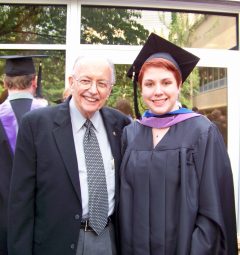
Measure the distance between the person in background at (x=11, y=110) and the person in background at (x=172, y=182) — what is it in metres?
1.00

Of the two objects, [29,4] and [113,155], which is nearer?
[113,155]

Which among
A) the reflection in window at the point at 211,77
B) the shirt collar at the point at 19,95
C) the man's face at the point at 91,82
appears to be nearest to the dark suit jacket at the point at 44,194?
the man's face at the point at 91,82

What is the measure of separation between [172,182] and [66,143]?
2.13 feet

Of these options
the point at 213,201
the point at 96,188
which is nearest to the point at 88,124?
the point at 96,188

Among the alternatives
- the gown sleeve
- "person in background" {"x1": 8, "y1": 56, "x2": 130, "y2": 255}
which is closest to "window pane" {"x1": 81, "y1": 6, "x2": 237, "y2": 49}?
"person in background" {"x1": 8, "y1": 56, "x2": 130, "y2": 255}

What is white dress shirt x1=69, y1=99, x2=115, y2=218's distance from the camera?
238 centimetres

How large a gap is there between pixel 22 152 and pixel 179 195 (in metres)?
0.92

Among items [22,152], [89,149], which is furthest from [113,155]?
[22,152]

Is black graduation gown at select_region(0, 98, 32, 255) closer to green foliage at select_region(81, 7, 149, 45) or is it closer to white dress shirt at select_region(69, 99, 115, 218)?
white dress shirt at select_region(69, 99, 115, 218)

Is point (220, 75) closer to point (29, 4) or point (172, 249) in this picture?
point (29, 4)

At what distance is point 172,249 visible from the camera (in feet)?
7.57

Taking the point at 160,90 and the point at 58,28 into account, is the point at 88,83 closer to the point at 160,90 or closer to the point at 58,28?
the point at 160,90

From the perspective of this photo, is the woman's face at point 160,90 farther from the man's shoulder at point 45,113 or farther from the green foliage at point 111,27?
the green foliage at point 111,27

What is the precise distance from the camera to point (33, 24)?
17.9ft
